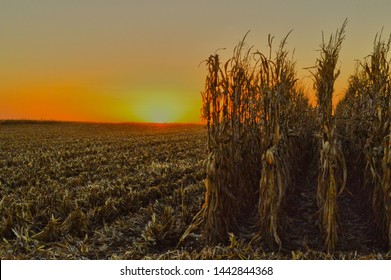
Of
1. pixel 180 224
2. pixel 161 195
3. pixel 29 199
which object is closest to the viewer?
pixel 180 224

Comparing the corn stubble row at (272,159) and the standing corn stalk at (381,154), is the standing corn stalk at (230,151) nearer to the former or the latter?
the corn stubble row at (272,159)

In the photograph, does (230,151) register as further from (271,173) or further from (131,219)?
(131,219)

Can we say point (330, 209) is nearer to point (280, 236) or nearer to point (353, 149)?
point (280, 236)

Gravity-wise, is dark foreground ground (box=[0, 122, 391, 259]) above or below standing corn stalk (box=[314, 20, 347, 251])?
below

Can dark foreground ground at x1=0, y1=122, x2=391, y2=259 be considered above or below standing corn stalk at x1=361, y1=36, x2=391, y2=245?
below

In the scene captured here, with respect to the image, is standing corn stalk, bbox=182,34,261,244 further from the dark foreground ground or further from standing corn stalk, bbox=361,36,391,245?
standing corn stalk, bbox=361,36,391,245

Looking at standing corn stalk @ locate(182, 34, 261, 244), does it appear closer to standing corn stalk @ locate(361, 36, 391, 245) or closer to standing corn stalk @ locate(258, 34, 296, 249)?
standing corn stalk @ locate(258, 34, 296, 249)

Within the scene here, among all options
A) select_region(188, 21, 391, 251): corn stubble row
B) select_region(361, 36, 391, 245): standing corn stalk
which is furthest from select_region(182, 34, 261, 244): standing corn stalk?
select_region(361, 36, 391, 245): standing corn stalk

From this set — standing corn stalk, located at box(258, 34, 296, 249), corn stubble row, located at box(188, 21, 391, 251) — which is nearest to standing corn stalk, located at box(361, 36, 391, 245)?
corn stubble row, located at box(188, 21, 391, 251)

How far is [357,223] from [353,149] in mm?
2524

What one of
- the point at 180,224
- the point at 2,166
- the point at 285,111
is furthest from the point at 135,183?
the point at 2,166

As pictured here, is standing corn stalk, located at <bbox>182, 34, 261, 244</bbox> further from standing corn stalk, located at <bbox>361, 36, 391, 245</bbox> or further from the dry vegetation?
standing corn stalk, located at <bbox>361, 36, 391, 245</bbox>

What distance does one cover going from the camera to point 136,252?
609cm

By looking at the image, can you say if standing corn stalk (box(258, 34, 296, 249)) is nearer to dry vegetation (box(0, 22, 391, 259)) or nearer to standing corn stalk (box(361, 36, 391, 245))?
dry vegetation (box(0, 22, 391, 259))
